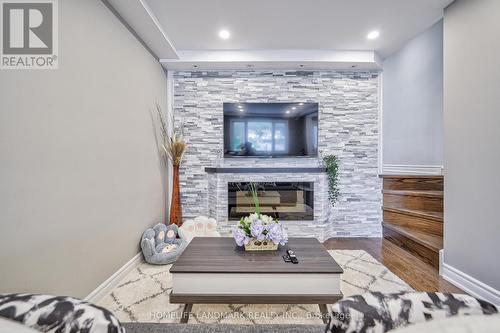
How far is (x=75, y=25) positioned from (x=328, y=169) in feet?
10.5

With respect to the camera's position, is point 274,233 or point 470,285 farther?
point 470,285

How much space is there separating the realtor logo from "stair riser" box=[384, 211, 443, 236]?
395 centimetres

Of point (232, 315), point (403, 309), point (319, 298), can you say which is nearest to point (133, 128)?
point (232, 315)

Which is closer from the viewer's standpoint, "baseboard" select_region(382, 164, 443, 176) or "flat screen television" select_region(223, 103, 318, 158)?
"baseboard" select_region(382, 164, 443, 176)

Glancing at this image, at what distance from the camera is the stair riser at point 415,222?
2779 millimetres

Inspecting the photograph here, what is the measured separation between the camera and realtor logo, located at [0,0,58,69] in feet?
4.57

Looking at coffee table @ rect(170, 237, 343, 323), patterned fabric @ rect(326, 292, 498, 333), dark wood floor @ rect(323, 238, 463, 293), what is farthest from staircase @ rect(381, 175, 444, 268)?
patterned fabric @ rect(326, 292, 498, 333)

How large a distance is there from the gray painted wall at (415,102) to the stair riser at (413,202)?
634 mm

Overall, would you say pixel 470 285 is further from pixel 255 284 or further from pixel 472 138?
pixel 255 284

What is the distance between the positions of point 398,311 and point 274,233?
1.20 metres

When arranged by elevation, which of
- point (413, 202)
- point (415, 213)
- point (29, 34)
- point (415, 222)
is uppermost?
point (29, 34)

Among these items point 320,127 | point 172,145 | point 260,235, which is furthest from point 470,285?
Result: point 172,145

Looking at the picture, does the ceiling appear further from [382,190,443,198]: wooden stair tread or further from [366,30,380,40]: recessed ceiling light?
[382,190,443,198]: wooden stair tread

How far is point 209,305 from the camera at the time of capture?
72.8 inches
